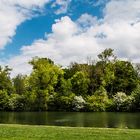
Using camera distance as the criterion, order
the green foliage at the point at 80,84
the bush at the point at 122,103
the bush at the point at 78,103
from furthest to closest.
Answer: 1. the green foliage at the point at 80,84
2. the bush at the point at 78,103
3. the bush at the point at 122,103

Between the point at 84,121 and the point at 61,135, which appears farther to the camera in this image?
the point at 84,121

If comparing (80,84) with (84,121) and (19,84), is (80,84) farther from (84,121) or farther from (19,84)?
(84,121)

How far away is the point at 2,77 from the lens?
4013 inches

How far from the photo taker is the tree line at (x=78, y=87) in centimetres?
8094

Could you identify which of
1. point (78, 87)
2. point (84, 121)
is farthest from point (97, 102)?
point (84, 121)

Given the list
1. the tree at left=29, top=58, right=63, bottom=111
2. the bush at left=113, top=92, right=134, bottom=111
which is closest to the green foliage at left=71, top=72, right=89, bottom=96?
the tree at left=29, top=58, right=63, bottom=111

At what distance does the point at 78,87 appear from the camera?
300 ft

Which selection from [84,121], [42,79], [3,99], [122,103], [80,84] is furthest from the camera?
[3,99]

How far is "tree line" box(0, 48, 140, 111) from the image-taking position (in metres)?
80.9

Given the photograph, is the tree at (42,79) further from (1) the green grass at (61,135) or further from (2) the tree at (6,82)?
(1) the green grass at (61,135)

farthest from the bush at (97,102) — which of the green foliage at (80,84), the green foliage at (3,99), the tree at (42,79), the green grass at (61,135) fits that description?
the green grass at (61,135)

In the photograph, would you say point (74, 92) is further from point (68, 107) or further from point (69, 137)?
point (69, 137)

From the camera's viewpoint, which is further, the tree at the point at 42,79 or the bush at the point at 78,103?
the tree at the point at 42,79

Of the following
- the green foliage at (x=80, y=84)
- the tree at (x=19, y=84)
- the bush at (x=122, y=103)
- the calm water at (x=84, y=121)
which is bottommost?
the calm water at (x=84, y=121)
